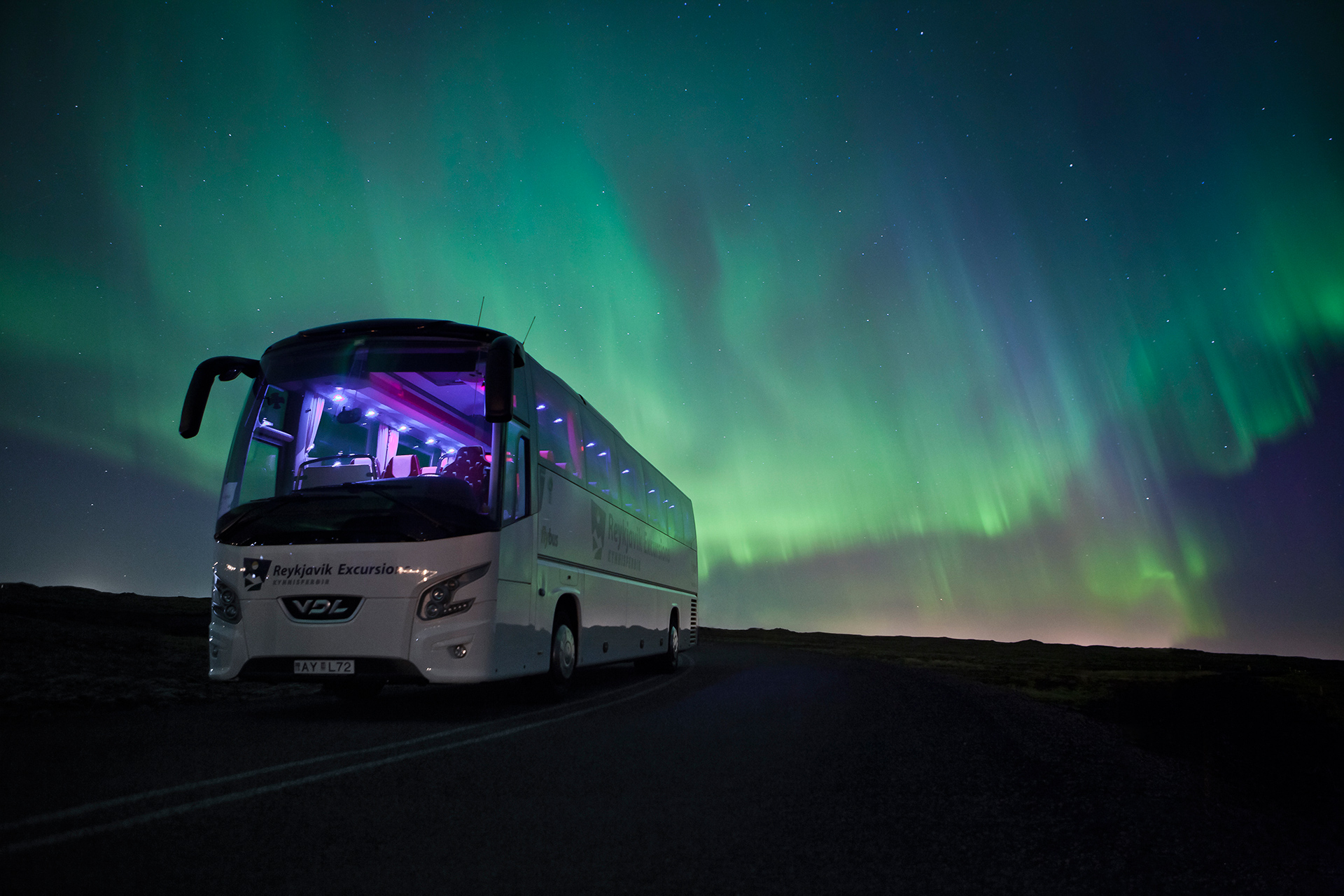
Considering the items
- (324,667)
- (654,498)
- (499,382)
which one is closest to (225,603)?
(324,667)

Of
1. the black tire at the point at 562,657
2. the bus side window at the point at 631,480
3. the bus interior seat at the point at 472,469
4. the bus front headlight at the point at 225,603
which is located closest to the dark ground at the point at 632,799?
the black tire at the point at 562,657

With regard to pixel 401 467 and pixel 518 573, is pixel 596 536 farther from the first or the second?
pixel 401 467

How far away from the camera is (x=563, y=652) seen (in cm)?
1064

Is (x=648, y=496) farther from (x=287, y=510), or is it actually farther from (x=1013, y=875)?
(x=1013, y=875)

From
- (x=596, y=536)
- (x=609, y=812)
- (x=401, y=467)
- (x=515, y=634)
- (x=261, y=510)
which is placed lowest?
(x=609, y=812)

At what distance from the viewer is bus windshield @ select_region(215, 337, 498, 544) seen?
8.31 metres

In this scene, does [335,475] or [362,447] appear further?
[362,447]

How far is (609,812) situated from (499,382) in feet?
16.1

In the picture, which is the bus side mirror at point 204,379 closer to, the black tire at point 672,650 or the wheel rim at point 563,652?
the wheel rim at point 563,652

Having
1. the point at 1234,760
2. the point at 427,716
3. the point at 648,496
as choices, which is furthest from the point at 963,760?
the point at 648,496

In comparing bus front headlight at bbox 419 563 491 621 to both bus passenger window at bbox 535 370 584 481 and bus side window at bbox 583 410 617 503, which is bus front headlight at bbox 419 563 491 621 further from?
bus side window at bbox 583 410 617 503

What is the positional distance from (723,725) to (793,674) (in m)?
9.44

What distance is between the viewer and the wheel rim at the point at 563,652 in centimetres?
1032

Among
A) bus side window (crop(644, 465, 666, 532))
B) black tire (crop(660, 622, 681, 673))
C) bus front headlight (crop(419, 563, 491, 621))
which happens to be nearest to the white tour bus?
bus front headlight (crop(419, 563, 491, 621))
